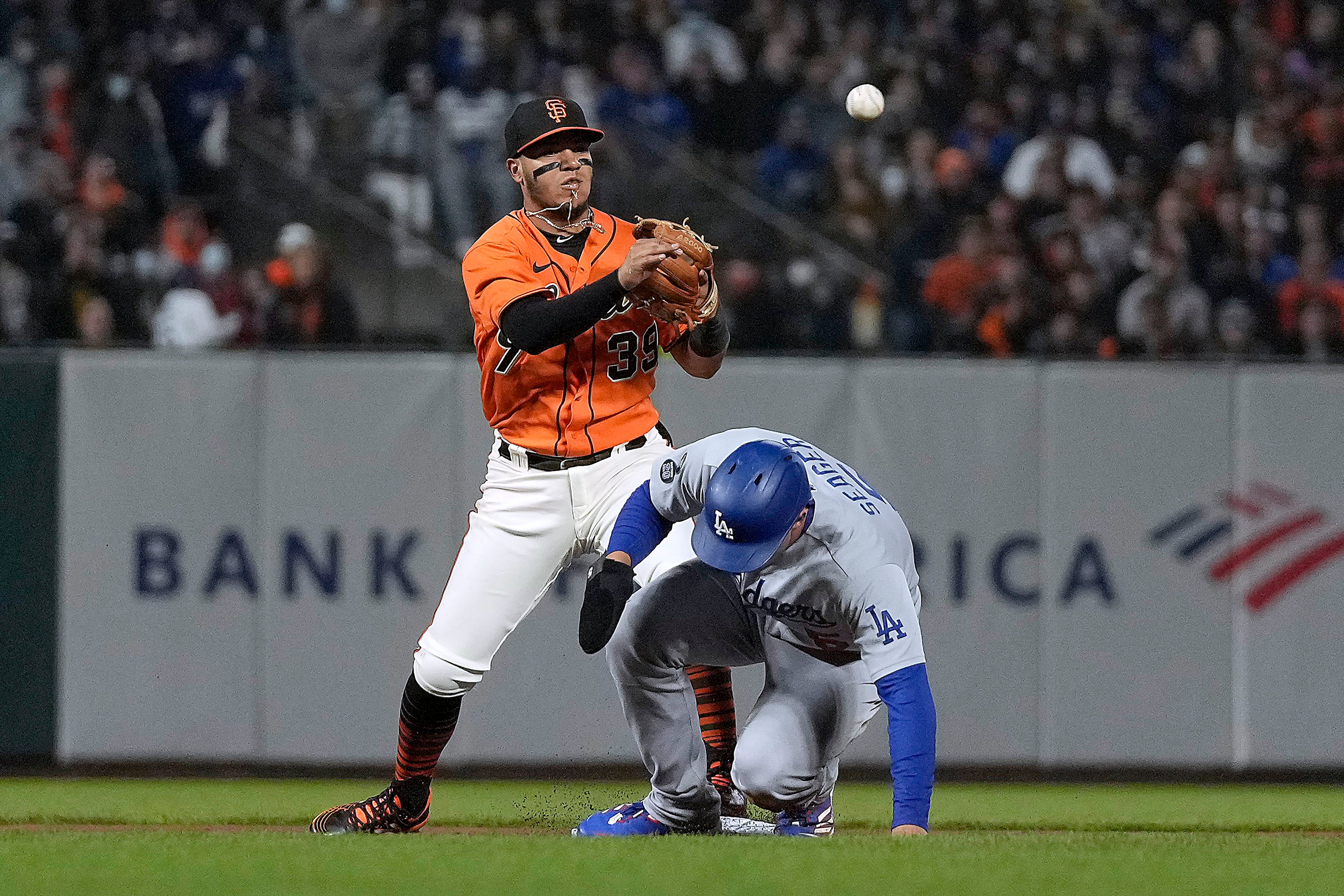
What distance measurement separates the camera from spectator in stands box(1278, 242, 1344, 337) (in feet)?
29.8

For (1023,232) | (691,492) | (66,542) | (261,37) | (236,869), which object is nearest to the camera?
(236,869)

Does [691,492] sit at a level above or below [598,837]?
above

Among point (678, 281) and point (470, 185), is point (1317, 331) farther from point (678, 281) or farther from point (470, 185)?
point (678, 281)

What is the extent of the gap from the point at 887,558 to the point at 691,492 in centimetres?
55

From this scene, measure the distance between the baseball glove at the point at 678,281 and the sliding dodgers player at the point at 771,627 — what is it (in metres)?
0.34

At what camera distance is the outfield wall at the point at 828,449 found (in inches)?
Answer: 278

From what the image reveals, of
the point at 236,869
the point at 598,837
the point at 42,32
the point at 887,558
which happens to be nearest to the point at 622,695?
the point at 598,837

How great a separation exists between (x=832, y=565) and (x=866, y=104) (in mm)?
2021

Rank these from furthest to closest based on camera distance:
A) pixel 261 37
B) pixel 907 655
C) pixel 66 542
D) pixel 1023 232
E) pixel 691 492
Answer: pixel 261 37 → pixel 1023 232 → pixel 66 542 → pixel 691 492 → pixel 907 655

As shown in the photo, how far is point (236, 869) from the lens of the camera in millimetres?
3641

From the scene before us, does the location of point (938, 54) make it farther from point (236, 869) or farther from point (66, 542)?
point (236, 869)

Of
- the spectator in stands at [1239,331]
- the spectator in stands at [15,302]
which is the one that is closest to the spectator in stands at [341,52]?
the spectator in stands at [15,302]

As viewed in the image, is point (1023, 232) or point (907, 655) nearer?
Result: point (907, 655)

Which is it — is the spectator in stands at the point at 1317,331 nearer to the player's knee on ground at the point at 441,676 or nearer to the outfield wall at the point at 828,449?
the outfield wall at the point at 828,449
